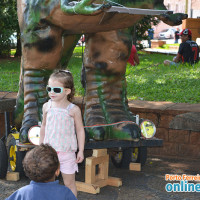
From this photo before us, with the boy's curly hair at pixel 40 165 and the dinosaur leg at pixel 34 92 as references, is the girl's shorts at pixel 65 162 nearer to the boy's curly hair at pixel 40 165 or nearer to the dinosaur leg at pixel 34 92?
the dinosaur leg at pixel 34 92

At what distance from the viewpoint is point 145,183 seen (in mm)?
3785

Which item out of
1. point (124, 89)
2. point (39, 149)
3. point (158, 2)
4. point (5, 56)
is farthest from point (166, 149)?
point (5, 56)

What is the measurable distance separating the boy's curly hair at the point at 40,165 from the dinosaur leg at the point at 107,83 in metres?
1.46

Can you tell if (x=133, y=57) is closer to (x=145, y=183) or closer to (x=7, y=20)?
(x=7, y=20)

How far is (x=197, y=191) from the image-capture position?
3.57 metres

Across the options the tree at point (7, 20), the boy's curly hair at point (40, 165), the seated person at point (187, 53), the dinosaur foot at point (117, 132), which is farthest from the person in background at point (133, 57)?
the boy's curly hair at point (40, 165)

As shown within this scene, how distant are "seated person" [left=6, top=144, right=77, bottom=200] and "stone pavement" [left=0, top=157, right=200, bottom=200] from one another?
56.1 inches

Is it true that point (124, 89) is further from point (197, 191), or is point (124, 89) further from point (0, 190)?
point (0, 190)

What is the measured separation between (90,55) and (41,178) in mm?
1969

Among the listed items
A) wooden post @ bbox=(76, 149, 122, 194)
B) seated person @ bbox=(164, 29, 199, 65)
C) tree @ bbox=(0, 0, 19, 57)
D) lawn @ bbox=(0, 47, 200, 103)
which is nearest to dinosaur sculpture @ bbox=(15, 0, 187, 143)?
wooden post @ bbox=(76, 149, 122, 194)

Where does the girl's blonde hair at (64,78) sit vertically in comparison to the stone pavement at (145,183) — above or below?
above

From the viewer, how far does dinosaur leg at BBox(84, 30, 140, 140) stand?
363 centimetres

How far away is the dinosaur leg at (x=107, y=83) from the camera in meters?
3.63

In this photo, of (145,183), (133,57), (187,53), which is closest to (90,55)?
(145,183)
